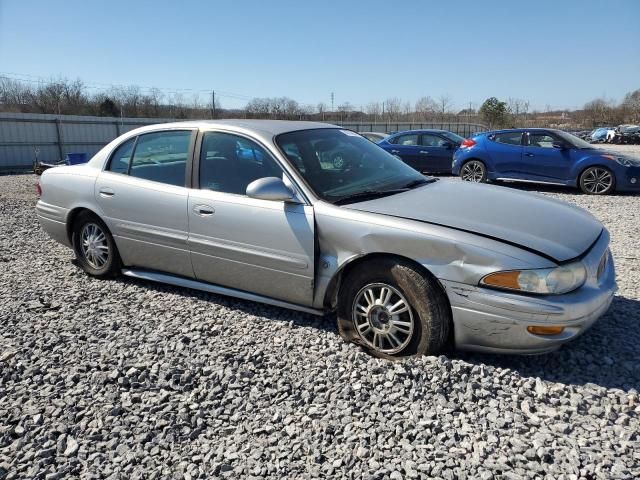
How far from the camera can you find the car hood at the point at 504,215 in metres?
3.00

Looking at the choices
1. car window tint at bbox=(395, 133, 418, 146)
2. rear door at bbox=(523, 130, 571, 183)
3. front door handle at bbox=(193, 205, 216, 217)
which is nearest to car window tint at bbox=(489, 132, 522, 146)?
rear door at bbox=(523, 130, 571, 183)

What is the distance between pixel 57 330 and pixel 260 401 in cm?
196

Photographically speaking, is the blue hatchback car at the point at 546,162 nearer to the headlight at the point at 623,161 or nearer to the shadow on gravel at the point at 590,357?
the headlight at the point at 623,161

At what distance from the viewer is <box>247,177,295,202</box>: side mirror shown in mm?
3434

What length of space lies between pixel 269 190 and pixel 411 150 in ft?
40.4

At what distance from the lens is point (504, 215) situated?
10.9 ft

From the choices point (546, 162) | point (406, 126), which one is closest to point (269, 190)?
point (546, 162)

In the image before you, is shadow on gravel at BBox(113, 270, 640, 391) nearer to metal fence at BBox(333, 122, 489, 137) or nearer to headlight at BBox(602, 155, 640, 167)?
headlight at BBox(602, 155, 640, 167)

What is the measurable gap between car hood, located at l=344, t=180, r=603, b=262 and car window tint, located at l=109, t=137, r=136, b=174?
7.98 ft

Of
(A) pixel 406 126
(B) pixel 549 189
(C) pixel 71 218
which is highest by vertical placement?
(A) pixel 406 126

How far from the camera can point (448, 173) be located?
15328 mm

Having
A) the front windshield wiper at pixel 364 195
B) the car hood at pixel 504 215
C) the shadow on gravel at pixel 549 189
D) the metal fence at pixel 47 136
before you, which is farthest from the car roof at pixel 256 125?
the metal fence at pixel 47 136

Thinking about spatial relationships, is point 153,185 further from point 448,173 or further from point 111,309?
point 448,173

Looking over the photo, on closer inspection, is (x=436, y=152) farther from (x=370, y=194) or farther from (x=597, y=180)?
(x=370, y=194)
